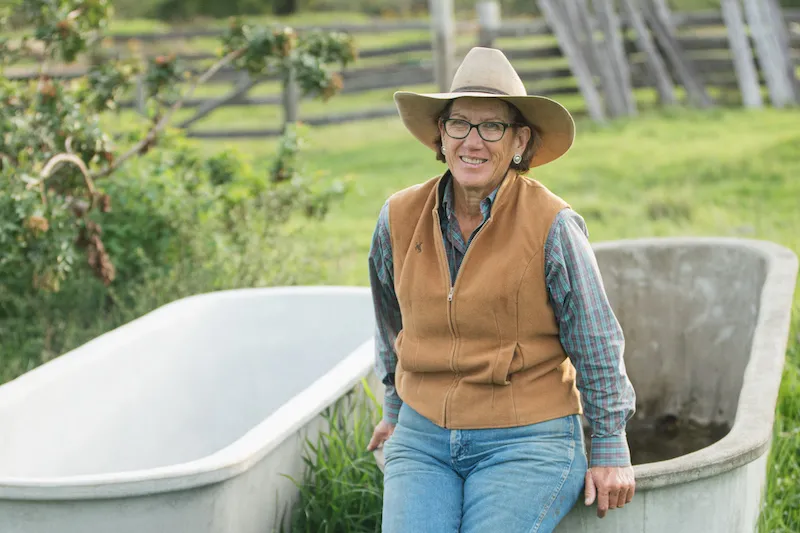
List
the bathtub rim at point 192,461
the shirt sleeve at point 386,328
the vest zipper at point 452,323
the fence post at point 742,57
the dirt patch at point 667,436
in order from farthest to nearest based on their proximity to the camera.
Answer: the fence post at point 742,57 < the dirt patch at point 667,436 < the shirt sleeve at point 386,328 < the bathtub rim at point 192,461 < the vest zipper at point 452,323

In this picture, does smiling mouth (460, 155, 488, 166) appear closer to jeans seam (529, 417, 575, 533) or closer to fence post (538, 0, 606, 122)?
jeans seam (529, 417, 575, 533)

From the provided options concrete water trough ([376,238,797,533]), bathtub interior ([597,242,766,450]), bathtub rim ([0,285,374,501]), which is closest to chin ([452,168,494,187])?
bathtub rim ([0,285,374,501])

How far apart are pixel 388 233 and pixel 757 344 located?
1.21 metres

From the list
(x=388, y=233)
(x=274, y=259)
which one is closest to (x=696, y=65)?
(x=274, y=259)

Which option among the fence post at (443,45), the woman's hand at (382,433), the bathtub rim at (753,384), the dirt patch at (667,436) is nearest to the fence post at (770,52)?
the fence post at (443,45)

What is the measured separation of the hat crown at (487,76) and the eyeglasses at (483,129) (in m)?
0.07

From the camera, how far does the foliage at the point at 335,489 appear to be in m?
3.31

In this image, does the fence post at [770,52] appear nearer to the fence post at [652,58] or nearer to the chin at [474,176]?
the fence post at [652,58]

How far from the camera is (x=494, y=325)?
99.1 inches

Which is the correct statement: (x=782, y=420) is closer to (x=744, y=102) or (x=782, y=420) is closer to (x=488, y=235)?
(x=488, y=235)

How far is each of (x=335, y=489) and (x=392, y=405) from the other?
1.83 feet

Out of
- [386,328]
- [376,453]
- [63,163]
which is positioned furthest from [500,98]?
[63,163]

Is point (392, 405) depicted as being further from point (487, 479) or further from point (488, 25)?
point (488, 25)

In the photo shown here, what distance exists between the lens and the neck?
8.57ft
